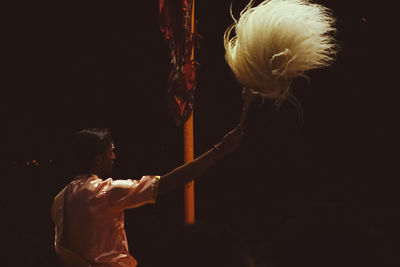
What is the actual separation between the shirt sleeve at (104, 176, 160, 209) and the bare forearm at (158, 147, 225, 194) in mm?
49

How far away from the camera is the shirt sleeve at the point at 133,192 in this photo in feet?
5.24

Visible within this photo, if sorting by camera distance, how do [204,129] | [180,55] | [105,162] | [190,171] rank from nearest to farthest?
1. [190,171]
2. [105,162]
3. [180,55]
4. [204,129]

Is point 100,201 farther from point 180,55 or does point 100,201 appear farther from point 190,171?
point 180,55

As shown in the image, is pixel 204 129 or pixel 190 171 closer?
pixel 190 171

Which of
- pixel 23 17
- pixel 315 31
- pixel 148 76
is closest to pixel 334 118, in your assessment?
pixel 315 31

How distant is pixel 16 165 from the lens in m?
5.40

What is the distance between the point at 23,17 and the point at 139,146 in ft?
6.52

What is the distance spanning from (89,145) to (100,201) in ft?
0.82

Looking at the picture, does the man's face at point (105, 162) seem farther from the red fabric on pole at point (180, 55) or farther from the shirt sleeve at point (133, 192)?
the red fabric on pole at point (180, 55)

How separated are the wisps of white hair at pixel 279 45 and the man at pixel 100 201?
0.25m

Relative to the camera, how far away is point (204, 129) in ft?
11.5

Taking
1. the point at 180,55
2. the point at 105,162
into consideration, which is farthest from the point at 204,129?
Answer: the point at 105,162

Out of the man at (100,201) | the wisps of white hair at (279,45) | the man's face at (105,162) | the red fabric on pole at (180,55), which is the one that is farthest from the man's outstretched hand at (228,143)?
the red fabric on pole at (180,55)

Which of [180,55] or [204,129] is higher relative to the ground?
[180,55]
